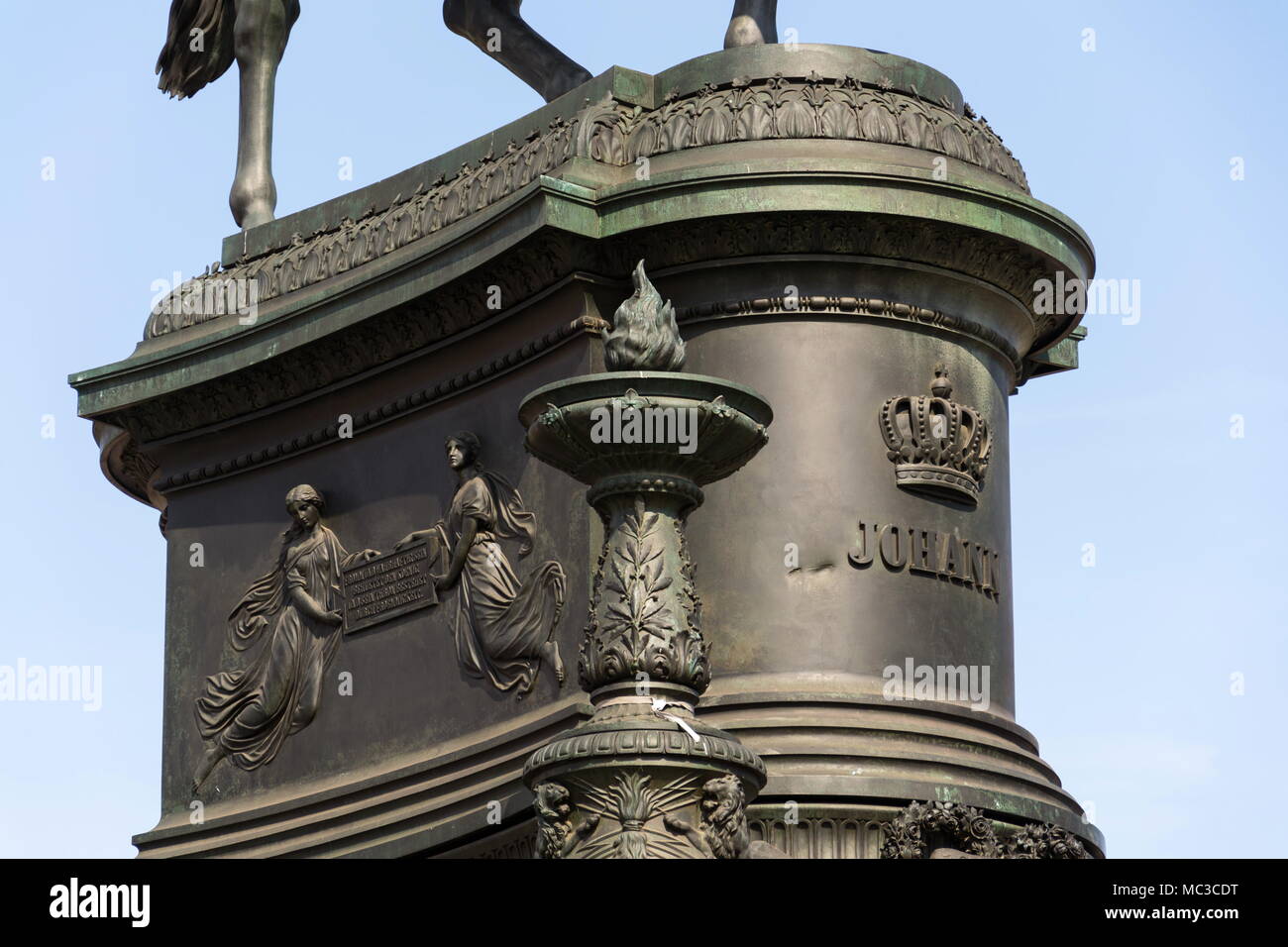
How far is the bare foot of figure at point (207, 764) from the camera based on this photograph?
75.6 ft

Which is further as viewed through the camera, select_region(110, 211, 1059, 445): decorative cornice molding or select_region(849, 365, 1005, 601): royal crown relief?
select_region(110, 211, 1059, 445): decorative cornice molding

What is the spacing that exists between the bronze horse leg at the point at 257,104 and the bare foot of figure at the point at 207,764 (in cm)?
434

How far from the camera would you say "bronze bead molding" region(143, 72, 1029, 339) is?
21000 millimetres

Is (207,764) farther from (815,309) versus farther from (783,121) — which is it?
(783,121)

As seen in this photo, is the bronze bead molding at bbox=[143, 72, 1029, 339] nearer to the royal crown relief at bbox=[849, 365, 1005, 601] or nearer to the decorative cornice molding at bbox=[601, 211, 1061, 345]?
the decorative cornice molding at bbox=[601, 211, 1061, 345]

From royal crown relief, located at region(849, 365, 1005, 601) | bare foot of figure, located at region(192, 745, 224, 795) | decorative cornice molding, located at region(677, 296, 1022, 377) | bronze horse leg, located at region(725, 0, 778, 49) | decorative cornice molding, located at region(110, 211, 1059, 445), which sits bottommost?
bare foot of figure, located at region(192, 745, 224, 795)

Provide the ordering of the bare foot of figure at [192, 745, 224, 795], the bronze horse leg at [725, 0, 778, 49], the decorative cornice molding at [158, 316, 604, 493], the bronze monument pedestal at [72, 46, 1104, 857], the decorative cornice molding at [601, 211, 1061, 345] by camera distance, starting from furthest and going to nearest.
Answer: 1. the bare foot of figure at [192, 745, 224, 795]
2. the bronze horse leg at [725, 0, 778, 49]
3. the decorative cornice molding at [158, 316, 604, 493]
4. the decorative cornice molding at [601, 211, 1061, 345]
5. the bronze monument pedestal at [72, 46, 1104, 857]

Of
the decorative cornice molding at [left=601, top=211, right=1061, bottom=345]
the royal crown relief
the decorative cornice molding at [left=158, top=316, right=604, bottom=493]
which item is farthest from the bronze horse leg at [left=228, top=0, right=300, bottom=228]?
the royal crown relief

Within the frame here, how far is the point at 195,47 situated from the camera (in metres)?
25.7

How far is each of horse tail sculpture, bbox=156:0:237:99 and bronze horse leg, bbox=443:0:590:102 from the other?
5.97 feet

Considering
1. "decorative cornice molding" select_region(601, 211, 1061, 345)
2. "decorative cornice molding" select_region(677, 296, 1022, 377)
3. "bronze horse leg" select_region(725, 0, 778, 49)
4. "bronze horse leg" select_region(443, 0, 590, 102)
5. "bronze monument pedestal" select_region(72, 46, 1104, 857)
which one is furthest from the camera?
"bronze horse leg" select_region(443, 0, 590, 102)

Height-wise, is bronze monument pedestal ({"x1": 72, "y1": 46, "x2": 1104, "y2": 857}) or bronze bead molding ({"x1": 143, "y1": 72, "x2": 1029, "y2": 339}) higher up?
bronze bead molding ({"x1": 143, "y1": 72, "x2": 1029, "y2": 339})
